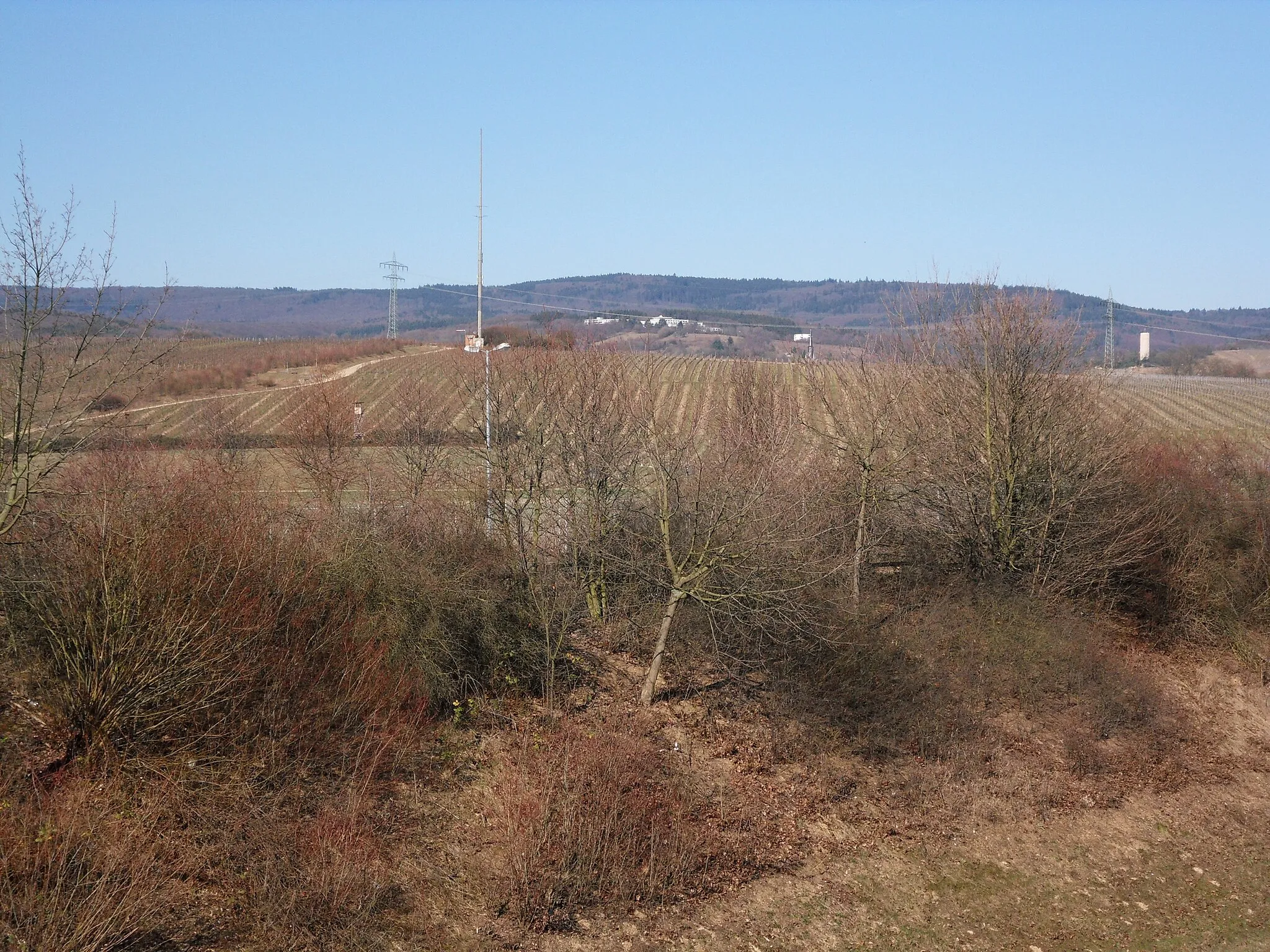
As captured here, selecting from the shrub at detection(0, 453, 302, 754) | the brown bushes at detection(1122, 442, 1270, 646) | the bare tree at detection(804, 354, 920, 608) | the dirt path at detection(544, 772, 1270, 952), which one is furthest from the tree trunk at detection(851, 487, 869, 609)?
the shrub at detection(0, 453, 302, 754)

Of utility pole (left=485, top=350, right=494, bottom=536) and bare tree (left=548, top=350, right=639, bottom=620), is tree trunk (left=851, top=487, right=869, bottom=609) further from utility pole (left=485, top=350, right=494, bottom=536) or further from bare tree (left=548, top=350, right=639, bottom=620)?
utility pole (left=485, top=350, right=494, bottom=536)

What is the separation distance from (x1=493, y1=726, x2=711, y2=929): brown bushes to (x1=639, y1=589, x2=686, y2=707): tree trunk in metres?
2.32

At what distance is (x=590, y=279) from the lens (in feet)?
527

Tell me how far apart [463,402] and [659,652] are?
8.12 m

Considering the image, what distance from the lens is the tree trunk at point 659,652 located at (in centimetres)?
1538

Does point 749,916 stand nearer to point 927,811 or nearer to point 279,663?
point 927,811

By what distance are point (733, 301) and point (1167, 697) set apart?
12047 cm

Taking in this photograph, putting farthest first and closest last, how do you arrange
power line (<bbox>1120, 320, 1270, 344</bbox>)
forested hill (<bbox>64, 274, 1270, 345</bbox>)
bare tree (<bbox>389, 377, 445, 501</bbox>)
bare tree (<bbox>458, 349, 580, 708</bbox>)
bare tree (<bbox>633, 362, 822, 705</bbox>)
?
forested hill (<bbox>64, 274, 1270, 345</bbox>) < power line (<bbox>1120, 320, 1270, 344</bbox>) < bare tree (<bbox>389, 377, 445, 501</bbox>) < bare tree (<bbox>458, 349, 580, 708</bbox>) < bare tree (<bbox>633, 362, 822, 705</bbox>)

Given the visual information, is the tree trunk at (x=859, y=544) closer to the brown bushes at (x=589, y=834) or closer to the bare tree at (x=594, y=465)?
the bare tree at (x=594, y=465)

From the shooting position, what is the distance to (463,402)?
69.0 ft

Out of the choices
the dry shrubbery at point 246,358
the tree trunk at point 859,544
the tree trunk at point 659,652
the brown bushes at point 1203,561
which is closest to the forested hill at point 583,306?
the dry shrubbery at point 246,358

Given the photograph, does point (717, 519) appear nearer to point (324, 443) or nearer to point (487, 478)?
point (487, 478)

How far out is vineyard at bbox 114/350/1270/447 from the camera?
22219 mm

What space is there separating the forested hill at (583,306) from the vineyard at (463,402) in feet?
90.2
